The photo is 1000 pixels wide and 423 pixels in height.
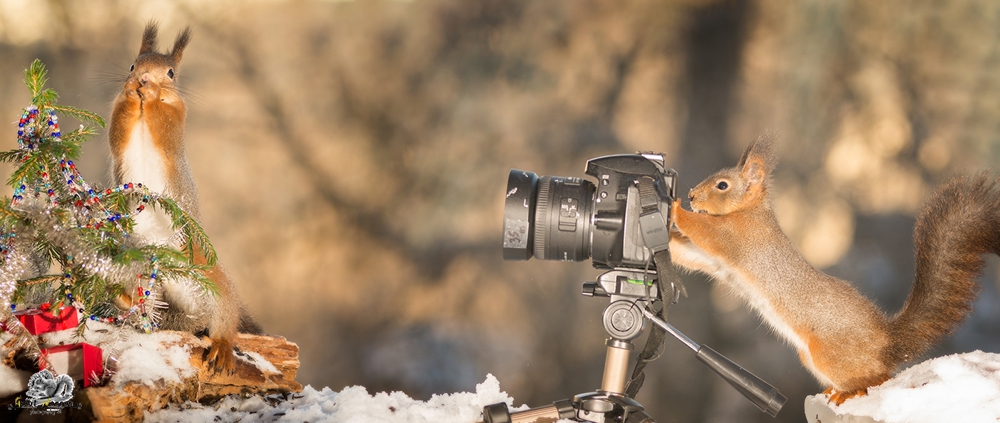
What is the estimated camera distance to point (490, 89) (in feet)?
7.30

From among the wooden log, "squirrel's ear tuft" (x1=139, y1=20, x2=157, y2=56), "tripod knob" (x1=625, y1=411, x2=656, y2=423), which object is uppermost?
"squirrel's ear tuft" (x1=139, y1=20, x2=157, y2=56)

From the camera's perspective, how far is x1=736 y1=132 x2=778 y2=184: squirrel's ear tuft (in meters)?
1.67

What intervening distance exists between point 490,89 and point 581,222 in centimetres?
107

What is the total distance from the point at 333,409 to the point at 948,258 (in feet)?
5.09

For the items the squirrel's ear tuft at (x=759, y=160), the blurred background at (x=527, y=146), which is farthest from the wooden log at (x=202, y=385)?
the squirrel's ear tuft at (x=759, y=160)

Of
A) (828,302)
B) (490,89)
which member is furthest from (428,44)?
(828,302)

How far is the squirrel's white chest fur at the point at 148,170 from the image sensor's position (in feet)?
5.01

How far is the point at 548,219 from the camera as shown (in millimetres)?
1278

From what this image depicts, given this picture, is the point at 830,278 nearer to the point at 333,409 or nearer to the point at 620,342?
the point at 620,342

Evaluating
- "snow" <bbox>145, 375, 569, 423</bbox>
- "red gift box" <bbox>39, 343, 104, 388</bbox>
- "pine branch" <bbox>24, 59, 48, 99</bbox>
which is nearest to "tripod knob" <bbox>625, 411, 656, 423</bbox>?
"snow" <bbox>145, 375, 569, 423</bbox>

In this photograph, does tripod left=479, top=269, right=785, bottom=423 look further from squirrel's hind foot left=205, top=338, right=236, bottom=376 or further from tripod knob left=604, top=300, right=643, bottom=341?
squirrel's hind foot left=205, top=338, right=236, bottom=376

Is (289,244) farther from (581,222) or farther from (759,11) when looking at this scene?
(759,11)

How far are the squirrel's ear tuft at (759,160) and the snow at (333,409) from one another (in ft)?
3.15

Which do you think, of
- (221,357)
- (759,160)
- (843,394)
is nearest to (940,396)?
(843,394)
